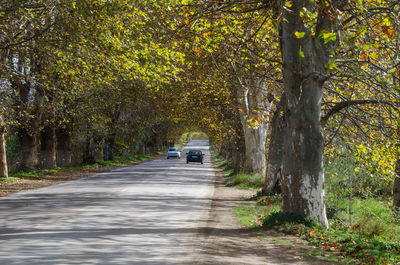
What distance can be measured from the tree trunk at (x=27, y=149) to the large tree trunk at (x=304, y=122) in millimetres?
20763

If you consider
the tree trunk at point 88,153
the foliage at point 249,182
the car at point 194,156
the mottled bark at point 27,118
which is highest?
the mottled bark at point 27,118

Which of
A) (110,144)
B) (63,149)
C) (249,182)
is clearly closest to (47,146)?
(63,149)

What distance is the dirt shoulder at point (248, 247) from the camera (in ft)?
25.8

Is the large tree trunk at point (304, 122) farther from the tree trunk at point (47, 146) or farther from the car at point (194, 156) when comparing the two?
the car at point (194, 156)

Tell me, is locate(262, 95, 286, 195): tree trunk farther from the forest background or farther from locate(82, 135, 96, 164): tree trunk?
locate(82, 135, 96, 164): tree trunk

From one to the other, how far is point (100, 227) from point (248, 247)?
135 inches

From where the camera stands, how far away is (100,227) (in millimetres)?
10305

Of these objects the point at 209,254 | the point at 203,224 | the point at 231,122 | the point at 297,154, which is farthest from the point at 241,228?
the point at 231,122

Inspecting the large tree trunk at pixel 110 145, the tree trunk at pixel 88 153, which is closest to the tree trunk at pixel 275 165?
the tree trunk at pixel 88 153

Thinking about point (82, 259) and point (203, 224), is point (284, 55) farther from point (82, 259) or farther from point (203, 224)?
point (82, 259)

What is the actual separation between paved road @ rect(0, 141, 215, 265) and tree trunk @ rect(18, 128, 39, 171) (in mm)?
11229

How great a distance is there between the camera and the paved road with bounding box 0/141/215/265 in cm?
761

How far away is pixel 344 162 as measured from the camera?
16.3m

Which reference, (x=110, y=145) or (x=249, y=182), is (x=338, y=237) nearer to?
(x=249, y=182)
